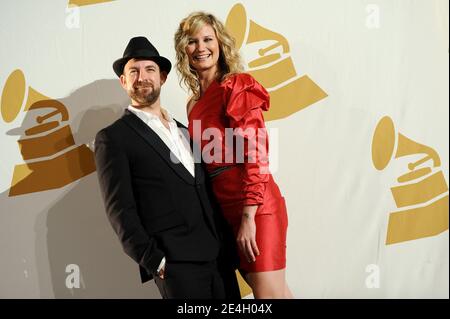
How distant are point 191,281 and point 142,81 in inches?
34.1

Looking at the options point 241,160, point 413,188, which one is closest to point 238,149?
point 241,160

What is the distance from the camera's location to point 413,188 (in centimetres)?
306

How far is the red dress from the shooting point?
2031 millimetres

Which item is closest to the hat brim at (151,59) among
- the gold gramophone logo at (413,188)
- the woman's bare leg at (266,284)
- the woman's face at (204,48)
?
the woman's face at (204,48)

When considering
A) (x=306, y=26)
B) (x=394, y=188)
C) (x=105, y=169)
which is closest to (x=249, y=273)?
(x=105, y=169)

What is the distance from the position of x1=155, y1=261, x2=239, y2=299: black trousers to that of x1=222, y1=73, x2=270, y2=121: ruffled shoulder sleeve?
0.64 meters

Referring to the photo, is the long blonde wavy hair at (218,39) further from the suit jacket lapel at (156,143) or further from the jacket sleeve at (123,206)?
the jacket sleeve at (123,206)

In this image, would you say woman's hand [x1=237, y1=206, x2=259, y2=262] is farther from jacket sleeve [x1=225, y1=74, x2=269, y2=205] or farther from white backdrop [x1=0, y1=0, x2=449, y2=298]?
white backdrop [x1=0, y1=0, x2=449, y2=298]

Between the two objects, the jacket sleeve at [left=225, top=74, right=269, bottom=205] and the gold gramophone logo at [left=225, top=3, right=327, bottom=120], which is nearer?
the jacket sleeve at [left=225, top=74, right=269, bottom=205]

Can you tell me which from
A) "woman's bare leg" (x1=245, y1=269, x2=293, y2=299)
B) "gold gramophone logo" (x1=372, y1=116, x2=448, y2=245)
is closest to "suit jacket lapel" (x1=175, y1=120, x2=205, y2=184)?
"woman's bare leg" (x1=245, y1=269, x2=293, y2=299)

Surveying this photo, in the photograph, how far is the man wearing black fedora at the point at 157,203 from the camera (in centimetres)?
193

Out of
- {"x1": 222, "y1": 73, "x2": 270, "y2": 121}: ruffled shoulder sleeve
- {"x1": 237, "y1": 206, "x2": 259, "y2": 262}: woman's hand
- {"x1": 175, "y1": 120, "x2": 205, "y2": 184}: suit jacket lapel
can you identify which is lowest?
{"x1": 237, "y1": 206, "x2": 259, "y2": 262}: woman's hand

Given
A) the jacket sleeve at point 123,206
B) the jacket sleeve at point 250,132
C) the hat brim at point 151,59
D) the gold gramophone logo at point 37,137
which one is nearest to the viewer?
the jacket sleeve at point 123,206
